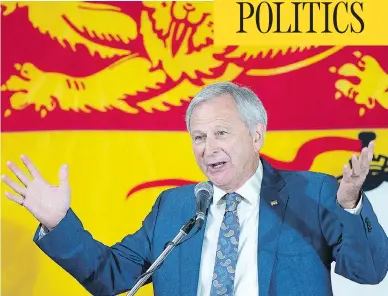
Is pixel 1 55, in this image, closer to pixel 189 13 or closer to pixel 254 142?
pixel 189 13

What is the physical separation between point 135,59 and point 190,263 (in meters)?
1.03

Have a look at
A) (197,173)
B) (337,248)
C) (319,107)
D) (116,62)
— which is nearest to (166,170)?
(197,173)

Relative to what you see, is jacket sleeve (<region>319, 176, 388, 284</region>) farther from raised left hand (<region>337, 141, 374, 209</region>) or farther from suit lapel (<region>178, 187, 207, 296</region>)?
suit lapel (<region>178, 187, 207, 296</region>)

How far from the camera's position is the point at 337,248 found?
76.9 inches

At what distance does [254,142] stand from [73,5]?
1103 mm

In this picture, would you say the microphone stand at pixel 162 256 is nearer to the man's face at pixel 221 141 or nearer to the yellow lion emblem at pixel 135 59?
the man's face at pixel 221 141

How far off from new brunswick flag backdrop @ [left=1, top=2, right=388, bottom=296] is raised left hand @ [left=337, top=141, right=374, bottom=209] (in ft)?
3.41

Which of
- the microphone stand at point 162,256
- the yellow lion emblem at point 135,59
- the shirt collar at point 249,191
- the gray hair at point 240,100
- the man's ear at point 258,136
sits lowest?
the microphone stand at point 162,256

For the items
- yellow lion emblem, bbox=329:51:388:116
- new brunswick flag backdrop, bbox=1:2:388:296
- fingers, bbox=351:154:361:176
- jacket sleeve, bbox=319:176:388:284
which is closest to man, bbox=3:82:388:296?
jacket sleeve, bbox=319:176:388:284

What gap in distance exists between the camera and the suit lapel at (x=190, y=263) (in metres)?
2.02

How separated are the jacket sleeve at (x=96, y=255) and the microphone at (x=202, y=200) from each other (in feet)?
1.21

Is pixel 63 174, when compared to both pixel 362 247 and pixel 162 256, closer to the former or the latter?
pixel 162 256

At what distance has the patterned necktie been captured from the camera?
194 cm

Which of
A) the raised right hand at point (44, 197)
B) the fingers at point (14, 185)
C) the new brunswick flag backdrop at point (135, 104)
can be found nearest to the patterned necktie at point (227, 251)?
the raised right hand at point (44, 197)
